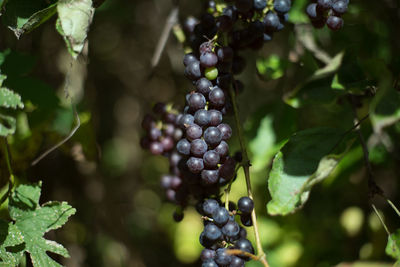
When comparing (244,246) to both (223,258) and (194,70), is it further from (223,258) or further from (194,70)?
(194,70)

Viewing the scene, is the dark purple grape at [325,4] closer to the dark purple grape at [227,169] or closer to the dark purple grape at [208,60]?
the dark purple grape at [208,60]

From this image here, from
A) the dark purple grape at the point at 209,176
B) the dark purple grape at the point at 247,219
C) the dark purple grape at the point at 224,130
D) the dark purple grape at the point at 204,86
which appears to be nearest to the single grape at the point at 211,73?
the dark purple grape at the point at 204,86

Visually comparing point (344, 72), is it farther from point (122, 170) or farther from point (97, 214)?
point (122, 170)

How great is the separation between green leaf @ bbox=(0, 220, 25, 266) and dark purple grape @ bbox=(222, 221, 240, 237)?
18.2 inches

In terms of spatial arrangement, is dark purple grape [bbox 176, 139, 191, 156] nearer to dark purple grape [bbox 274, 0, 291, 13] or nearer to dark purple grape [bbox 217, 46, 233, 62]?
dark purple grape [bbox 217, 46, 233, 62]

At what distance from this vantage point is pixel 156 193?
7.54ft

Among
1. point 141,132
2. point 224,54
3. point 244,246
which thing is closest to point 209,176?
point 244,246

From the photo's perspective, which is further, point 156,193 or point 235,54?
point 156,193

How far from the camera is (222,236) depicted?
2.86 ft

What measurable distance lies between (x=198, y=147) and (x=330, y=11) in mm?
462

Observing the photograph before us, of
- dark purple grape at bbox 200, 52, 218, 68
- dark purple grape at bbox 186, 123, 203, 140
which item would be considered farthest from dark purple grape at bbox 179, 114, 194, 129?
dark purple grape at bbox 200, 52, 218, 68

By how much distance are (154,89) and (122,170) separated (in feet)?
1.76

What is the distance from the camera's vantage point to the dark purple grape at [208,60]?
0.88 metres

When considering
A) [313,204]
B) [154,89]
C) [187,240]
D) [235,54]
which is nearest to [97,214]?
[187,240]
